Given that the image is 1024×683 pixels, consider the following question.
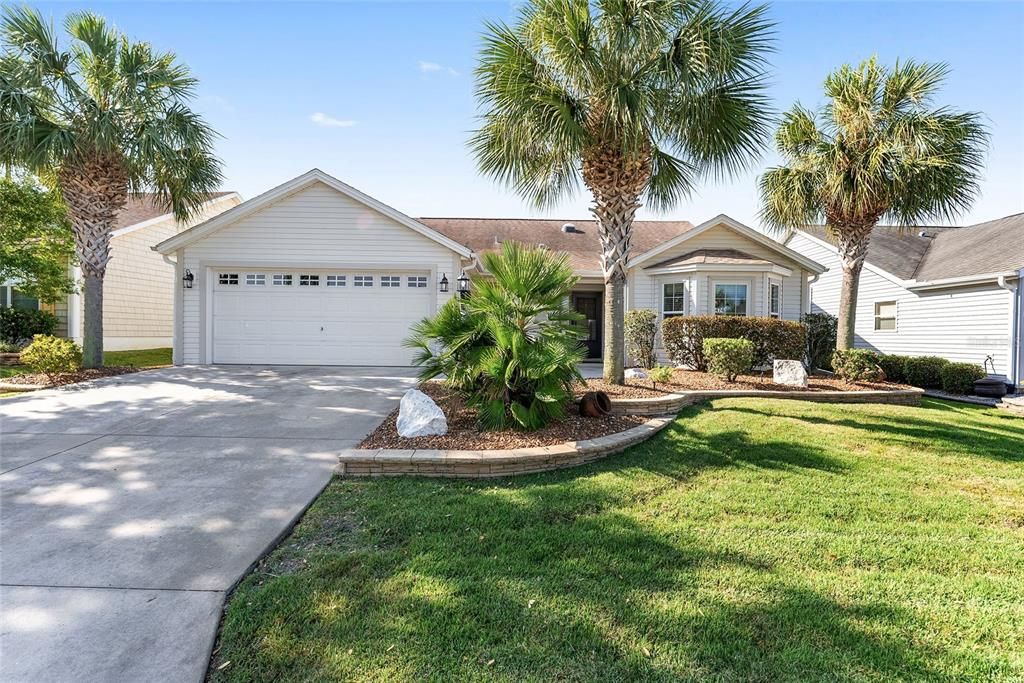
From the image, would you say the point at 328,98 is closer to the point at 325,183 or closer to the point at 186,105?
the point at 325,183

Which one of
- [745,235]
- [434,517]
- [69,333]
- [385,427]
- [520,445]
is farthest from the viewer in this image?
[69,333]

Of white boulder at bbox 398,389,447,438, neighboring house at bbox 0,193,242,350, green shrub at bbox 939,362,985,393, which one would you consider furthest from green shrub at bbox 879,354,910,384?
neighboring house at bbox 0,193,242,350

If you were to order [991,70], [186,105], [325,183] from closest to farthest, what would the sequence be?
[991,70] → [186,105] → [325,183]

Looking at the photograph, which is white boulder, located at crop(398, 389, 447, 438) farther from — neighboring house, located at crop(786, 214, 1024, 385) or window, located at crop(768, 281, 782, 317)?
neighboring house, located at crop(786, 214, 1024, 385)

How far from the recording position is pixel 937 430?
6.70 meters

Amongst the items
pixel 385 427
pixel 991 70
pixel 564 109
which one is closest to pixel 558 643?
pixel 385 427

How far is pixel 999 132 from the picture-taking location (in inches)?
362

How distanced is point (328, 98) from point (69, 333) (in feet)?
37.9

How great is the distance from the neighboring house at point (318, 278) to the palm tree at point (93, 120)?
4.99 ft

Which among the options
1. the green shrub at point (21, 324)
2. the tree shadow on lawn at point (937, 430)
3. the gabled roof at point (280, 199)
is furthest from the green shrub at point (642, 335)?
the green shrub at point (21, 324)

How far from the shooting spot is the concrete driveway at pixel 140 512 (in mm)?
2297

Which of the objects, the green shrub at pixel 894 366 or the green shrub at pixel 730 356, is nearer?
the green shrub at pixel 730 356

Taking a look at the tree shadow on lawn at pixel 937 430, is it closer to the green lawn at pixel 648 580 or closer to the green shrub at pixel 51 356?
the green lawn at pixel 648 580

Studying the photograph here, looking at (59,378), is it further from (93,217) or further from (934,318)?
(934,318)
